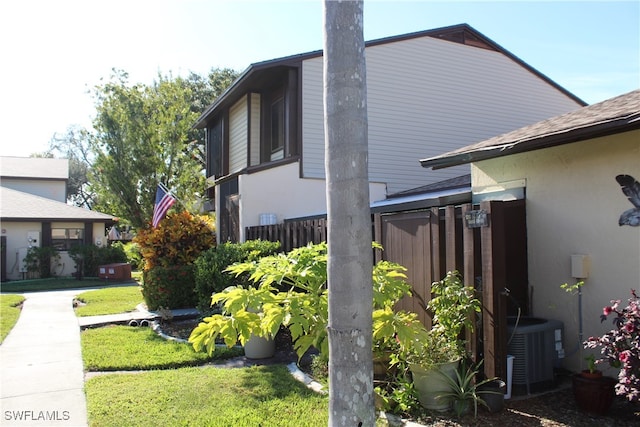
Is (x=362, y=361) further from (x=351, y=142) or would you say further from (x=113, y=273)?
(x=113, y=273)

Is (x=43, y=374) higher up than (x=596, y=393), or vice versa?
(x=596, y=393)

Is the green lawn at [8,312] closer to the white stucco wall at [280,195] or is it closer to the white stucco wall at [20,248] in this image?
the white stucco wall at [280,195]

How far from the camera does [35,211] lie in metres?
24.5

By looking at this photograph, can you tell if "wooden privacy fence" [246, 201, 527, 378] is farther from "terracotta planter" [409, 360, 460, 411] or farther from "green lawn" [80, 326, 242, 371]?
"green lawn" [80, 326, 242, 371]

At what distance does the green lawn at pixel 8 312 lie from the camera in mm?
10038

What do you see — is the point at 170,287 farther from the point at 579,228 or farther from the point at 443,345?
the point at 579,228

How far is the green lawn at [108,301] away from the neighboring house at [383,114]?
10.8ft

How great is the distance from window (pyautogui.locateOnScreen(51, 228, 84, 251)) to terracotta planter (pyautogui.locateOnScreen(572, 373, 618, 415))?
82.7ft

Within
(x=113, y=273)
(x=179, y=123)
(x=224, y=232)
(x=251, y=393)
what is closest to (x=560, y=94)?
(x=224, y=232)

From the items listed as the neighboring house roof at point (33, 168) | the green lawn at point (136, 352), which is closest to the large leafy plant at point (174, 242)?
the green lawn at point (136, 352)

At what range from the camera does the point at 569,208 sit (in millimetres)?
6109

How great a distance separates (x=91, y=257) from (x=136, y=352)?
1863 centimetres

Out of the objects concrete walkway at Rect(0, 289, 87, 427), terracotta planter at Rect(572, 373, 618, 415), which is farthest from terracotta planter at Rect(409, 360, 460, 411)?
concrete walkway at Rect(0, 289, 87, 427)

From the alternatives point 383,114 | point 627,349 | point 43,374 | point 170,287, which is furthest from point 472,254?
point 383,114
